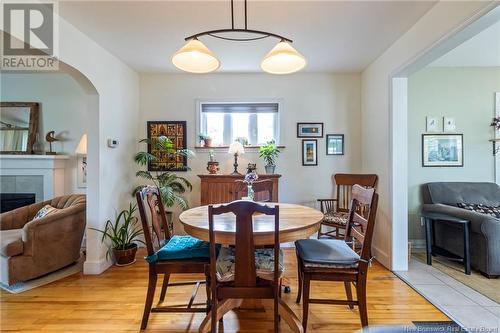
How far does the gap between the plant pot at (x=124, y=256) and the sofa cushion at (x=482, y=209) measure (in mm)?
4170

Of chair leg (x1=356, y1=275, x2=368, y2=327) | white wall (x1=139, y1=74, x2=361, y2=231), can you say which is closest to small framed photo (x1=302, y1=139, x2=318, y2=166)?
white wall (x1=139, y1=74, x2=361, y2=231)

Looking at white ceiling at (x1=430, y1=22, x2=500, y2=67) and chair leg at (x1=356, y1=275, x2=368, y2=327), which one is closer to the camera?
chair leg at (x1=356, y1=275, x2=368, y2=327)

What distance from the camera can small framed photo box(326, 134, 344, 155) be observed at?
374 centimetres

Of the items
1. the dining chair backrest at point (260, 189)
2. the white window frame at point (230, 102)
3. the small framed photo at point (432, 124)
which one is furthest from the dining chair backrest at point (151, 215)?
the small framed photo at point (432, 124)

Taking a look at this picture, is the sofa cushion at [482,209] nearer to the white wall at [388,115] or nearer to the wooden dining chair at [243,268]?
the white wall at [388,115]

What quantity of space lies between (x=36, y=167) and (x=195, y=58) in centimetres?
309

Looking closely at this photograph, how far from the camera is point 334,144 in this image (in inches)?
147

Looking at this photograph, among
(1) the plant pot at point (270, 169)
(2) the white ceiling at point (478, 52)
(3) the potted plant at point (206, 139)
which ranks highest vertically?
(2) the white ceiling at point (478, 52)

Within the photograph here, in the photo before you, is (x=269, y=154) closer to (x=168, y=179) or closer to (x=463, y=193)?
(x=168, y=179)

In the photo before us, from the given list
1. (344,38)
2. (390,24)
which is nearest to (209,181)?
(344,38)

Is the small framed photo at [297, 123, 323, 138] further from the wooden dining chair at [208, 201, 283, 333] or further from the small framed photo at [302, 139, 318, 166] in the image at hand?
the wooden dining chair at [208, 201, 283, 333]

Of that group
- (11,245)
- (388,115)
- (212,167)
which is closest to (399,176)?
(388,115)

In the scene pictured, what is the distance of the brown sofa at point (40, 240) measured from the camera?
2.45 meters

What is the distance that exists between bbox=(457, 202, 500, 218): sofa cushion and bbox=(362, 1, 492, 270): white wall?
1.02m
